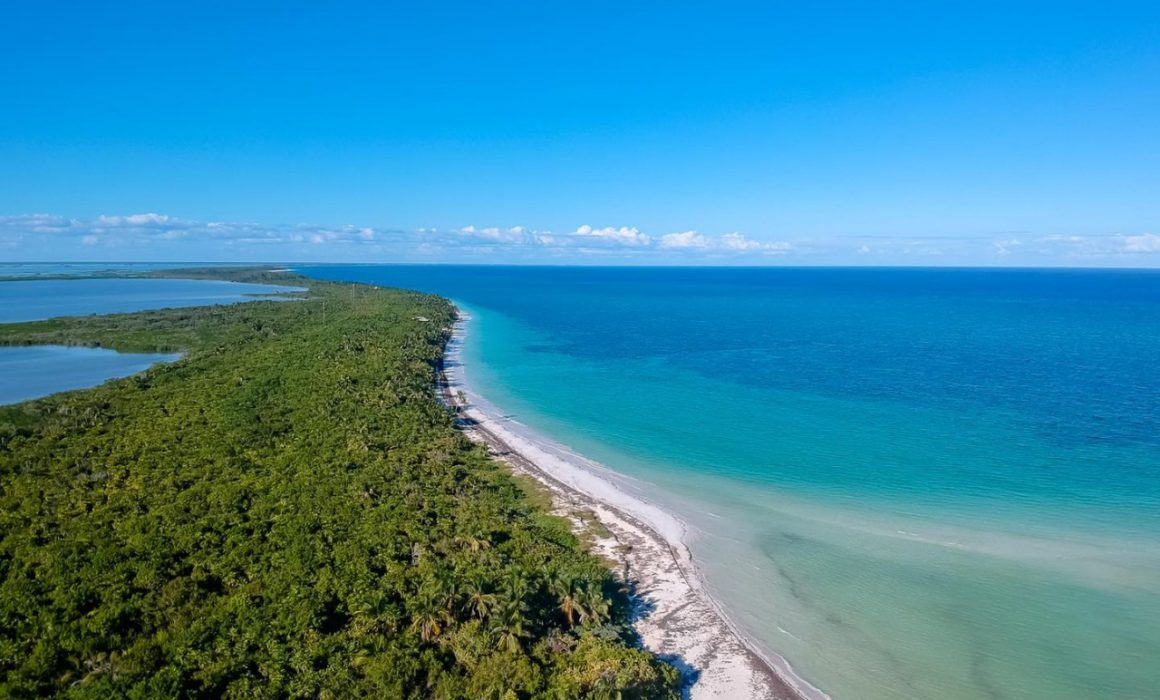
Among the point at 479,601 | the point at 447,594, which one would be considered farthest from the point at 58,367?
the point at 479,601

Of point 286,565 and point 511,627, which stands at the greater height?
point 286,565

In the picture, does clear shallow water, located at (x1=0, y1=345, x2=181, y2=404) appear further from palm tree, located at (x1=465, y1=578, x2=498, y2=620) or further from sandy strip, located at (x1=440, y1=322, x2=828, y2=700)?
palm tree, located at (x1=465, y1=578, x2=498, y2=620)

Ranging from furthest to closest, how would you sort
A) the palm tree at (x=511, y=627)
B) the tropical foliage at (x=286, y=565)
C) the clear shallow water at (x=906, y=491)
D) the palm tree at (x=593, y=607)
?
the clear shallow water at (x=906, y=491), the palm tree at (x=593, y=607), the palm tree at (x=511, y=627), the tropical foliage at (x=286, y=565)

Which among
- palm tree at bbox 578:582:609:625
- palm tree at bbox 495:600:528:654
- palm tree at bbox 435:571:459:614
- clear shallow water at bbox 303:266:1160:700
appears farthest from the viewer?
clear shallow water at bbox 303:266:1160:700

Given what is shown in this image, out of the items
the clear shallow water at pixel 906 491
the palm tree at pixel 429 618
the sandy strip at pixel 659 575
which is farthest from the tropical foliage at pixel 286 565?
the clear shallow water at pixel 906 491

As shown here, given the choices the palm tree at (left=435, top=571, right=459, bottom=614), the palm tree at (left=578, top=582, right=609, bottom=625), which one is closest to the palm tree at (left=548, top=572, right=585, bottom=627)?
the palm tree at (left=578, top=582, right=609, bottom=625)

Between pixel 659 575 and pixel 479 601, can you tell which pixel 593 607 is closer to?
pixel 479 601

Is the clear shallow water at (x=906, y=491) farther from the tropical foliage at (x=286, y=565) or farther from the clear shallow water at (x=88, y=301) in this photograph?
the clear shallow water at (x=88, y=301)
